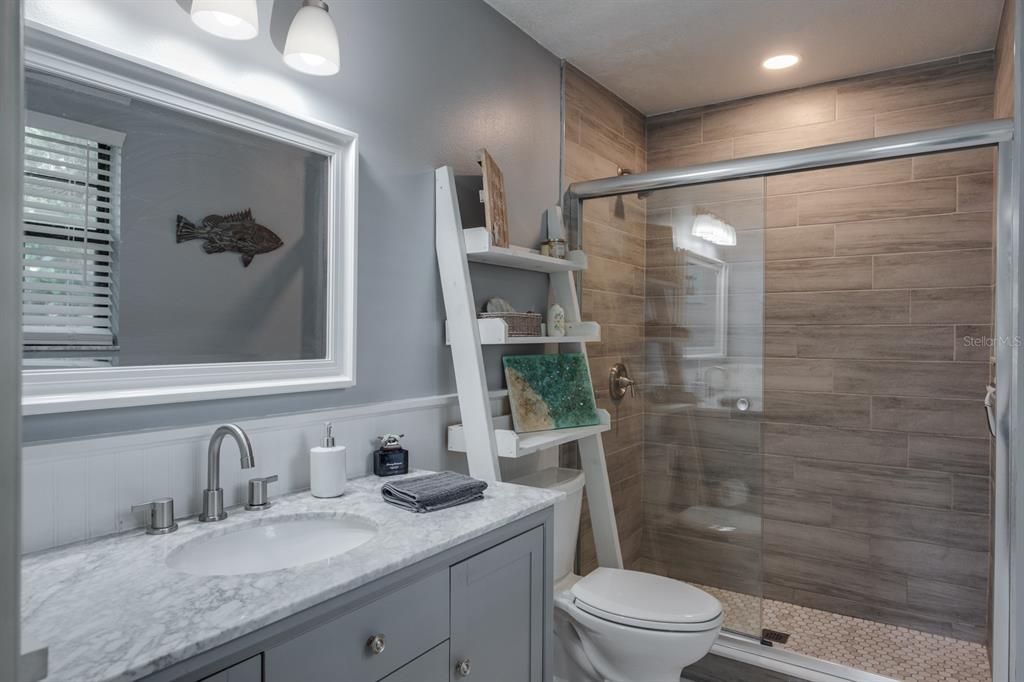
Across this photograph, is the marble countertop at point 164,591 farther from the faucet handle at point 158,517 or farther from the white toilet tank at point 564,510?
the white toilet tank at point 564,510

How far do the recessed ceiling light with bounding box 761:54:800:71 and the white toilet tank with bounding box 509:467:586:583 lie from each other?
1921 millimetres

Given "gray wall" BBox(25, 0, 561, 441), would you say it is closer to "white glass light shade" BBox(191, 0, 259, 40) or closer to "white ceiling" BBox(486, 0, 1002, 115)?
"white glass light shade" BBox(191, 0, 259, 40)

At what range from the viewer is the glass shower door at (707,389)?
2451mm

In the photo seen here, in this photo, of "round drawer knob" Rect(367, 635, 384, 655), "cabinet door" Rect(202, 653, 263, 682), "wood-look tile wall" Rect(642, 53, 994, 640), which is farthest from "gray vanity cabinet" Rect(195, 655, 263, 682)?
"wood-look tile wall" Rect(642, 53, 994, 640)

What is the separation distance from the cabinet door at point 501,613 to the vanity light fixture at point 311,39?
46.8 inches

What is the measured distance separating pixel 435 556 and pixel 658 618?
3.07ft

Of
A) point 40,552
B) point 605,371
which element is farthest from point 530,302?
point 40,552

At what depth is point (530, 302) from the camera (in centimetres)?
248

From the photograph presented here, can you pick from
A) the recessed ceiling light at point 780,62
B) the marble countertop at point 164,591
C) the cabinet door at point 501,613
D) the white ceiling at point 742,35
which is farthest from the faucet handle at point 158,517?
the recessed ceiling light at point 780,62

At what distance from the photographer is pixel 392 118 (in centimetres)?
185

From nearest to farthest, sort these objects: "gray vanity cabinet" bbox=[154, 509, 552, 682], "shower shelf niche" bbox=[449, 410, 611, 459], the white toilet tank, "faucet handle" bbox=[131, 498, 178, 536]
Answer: "gray vanity cabinet" bbox=[154, 509, 552, 682]
"faucet handle" bbox=[131, 498, 178, 536]
"shower shelf niche" bbox=[449, 410, 611, 459]
the white toilet tank

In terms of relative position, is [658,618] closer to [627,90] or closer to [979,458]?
[979,458]

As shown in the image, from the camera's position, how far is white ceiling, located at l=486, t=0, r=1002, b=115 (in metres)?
2.26

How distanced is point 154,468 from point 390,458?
0.61 meters
